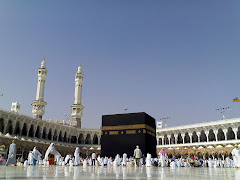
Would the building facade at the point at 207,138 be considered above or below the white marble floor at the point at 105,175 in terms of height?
above

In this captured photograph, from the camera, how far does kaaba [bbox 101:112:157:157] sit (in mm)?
15312

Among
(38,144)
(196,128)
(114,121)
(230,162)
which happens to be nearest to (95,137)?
(38,144)

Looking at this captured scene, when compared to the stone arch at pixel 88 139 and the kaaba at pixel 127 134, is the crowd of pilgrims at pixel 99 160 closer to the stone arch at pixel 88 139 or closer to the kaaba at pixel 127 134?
the kaaba at pixel 127 134

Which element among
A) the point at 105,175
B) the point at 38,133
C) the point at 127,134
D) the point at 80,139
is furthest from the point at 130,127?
the point at 80,139

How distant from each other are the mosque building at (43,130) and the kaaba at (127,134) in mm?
8500

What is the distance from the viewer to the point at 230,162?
50.8 feet

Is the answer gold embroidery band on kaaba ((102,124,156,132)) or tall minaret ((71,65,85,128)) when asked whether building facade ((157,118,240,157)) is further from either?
tall minaret ((71,65,85,128))

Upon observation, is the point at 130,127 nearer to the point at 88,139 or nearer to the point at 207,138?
the point at 207,138

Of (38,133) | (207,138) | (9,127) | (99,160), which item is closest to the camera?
(99,160)

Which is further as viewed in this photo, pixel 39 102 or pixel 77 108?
pixel 77 108

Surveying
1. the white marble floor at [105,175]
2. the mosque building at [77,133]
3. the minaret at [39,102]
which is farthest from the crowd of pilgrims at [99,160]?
the minaret at [39,102]

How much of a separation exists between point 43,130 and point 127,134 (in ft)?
57.1

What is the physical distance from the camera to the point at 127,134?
15.8 meters

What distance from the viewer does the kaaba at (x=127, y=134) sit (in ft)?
50.2
